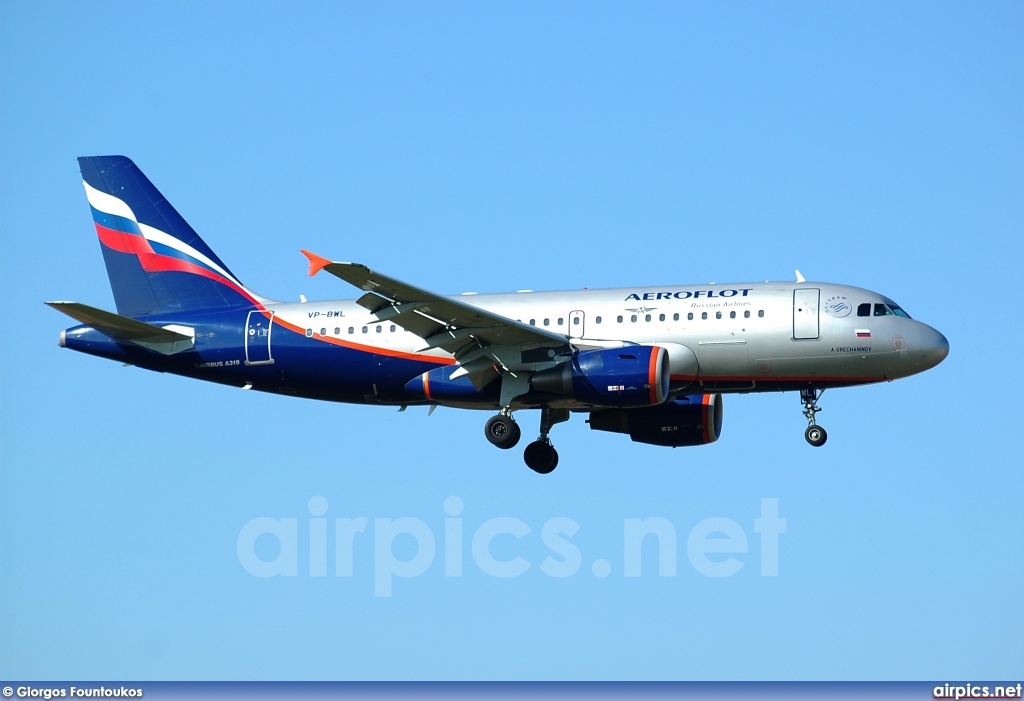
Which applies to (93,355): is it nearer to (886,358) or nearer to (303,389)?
(303,389)

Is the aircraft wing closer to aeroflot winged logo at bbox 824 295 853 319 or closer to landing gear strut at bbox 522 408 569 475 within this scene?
landing gear strut at bbox 522 408 569 475

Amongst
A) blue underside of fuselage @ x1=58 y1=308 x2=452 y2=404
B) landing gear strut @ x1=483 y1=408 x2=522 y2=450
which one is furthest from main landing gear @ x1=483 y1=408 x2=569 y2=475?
blue underside of fuselage @ x1=58 y1=308 x2=452 y2=404

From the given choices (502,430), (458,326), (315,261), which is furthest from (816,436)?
(315,261)

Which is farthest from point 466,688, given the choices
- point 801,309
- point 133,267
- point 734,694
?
point 133,267

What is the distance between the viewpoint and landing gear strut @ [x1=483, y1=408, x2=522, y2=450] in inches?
2047

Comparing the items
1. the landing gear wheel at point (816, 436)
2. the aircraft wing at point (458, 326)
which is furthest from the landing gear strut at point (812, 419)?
the aircraft wing at point (458, 326)

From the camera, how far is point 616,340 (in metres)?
51.0

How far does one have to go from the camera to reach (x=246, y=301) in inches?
2181

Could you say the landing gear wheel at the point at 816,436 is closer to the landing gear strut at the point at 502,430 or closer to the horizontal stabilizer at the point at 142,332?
the landing gear strut at the point at 502,430

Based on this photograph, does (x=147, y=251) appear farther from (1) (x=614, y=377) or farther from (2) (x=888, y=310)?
(2) (x=888, y=310)

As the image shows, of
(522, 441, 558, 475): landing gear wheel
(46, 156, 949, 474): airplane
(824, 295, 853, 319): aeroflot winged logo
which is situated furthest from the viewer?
(522, 441, 558, 475): landing gear wheel

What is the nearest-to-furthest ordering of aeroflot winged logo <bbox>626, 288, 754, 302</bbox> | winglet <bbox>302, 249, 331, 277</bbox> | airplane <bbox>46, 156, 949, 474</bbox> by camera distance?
winglet <bbox>302, 249, 331, 277</bbox> < airplane <bbox>46, 156, 949, 474</bbox> < aeroflot winged logo <bbox>626, 288, 754, 302</bbox>

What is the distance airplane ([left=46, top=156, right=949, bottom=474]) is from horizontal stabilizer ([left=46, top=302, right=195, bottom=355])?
0.06 metres

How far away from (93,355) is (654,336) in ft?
57.9
